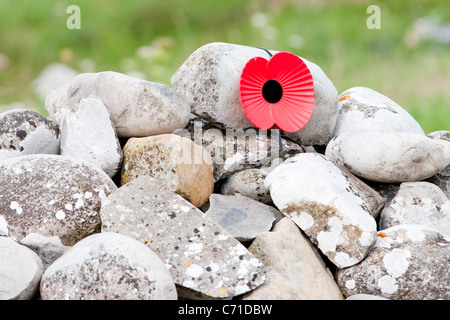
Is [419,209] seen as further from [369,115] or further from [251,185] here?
[251,185]

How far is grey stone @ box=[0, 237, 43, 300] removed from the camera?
7.32 feet

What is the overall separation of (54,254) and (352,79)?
4760mm

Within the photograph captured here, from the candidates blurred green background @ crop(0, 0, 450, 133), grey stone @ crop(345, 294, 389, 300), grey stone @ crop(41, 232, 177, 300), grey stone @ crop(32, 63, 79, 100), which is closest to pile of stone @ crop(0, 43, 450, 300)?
grey stone @ crop(41, 232, 177, 300)

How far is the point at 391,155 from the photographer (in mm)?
2752

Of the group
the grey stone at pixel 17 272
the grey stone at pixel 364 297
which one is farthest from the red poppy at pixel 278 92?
the grey stone at pixel 17 272

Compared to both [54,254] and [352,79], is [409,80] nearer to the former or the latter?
[352,79]

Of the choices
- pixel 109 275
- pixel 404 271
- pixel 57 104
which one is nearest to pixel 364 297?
pixel 404 271

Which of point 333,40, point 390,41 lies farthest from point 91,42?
point 390,41

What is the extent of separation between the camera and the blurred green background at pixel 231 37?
6863mm

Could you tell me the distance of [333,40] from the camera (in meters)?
7.68

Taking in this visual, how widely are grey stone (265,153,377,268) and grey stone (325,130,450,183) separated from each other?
208 millimetres

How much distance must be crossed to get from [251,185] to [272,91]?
18.1 inches

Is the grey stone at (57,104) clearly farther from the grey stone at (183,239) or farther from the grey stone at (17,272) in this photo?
the grey stone at (17,272)

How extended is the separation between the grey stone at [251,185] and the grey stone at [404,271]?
1.71 feet
